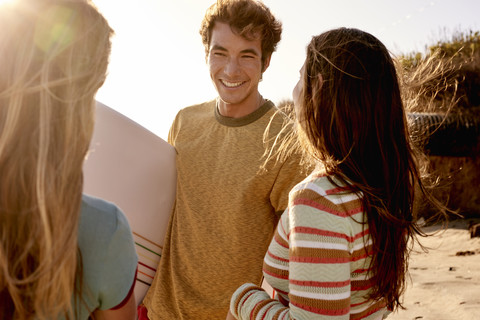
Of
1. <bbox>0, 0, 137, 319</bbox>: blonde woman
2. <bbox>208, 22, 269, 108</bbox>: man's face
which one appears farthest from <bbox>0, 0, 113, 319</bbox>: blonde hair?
<bbox>208, 22, 269, 108</bbox>: man's face

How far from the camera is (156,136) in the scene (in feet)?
7.37

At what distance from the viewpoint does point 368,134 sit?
3.67ft

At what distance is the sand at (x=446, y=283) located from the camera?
2920mm

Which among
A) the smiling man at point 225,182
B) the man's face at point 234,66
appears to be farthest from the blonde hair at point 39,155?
the man's face at point 234,66

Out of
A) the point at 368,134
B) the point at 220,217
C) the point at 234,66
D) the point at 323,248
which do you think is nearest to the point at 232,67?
the point at 234,66

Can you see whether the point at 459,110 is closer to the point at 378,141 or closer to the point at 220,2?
the point at 220,2

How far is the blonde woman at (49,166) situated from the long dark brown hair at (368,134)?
51cm

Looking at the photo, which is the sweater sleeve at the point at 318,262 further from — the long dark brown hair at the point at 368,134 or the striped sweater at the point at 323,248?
the long dark brown hair at the point at 368,134

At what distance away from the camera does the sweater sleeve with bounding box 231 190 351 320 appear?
3.25 ft

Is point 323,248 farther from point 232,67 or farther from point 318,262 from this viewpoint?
point 232,67

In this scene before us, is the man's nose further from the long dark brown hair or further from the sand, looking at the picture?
the sand

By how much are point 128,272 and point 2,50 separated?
0.44 metres

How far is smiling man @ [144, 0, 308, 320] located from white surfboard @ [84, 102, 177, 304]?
0.37 ft

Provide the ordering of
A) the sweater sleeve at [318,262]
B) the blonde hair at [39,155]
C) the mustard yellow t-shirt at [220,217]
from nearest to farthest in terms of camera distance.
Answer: the blonde hair at [39,155] → the sweater sleeve at [318,262] → the mustard yellow t-shirt at [220,217]
